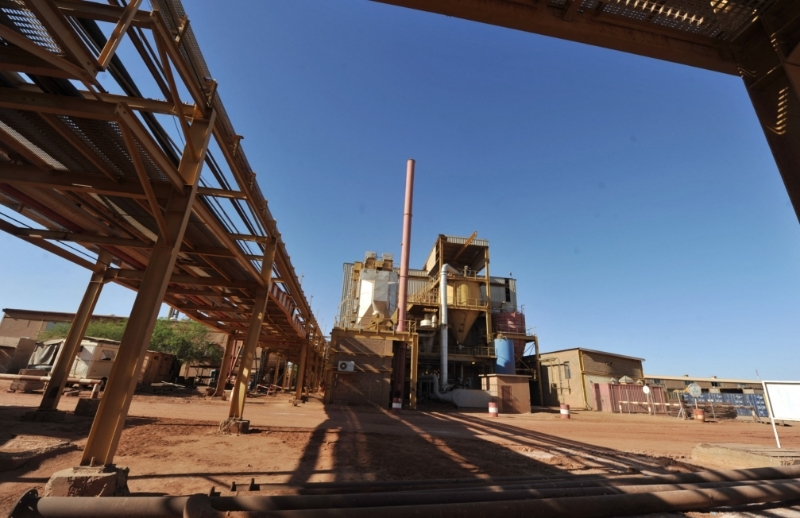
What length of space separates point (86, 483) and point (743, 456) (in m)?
10.5

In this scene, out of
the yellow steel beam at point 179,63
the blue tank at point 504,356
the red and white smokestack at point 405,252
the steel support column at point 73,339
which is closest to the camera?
the yellow steel beam at point 179,63

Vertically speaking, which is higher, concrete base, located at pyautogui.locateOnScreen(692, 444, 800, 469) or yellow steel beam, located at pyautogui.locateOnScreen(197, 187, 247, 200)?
yellow steel beam, located at pyautogui.locateOnScreen(197, 187, 247, 200)

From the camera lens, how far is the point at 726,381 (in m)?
45.9

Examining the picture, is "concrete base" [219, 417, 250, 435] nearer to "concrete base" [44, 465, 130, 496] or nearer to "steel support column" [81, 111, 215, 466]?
"steel support column" [81, 111, 215, 466]

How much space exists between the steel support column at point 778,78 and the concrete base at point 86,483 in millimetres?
7759

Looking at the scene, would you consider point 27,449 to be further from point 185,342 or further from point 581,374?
point 581,374

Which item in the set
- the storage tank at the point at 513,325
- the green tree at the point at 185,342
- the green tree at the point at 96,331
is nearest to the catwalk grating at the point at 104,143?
the green tree at the point at 185,342

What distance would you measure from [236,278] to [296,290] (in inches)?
173

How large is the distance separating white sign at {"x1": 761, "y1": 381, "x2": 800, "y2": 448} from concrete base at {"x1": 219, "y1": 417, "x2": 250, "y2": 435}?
12.6 meters

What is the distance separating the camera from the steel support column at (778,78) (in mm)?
3279

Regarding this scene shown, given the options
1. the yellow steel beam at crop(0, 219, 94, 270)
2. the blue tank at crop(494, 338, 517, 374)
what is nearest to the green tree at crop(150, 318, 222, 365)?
the yellow steel beam at crop(0, 219, 94, 270)

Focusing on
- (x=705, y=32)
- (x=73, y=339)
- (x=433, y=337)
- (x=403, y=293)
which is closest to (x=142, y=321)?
(x=73, y=339)

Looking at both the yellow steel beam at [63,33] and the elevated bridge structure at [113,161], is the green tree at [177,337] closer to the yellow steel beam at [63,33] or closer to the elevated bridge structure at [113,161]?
the elevated bridge structure at [113,161]

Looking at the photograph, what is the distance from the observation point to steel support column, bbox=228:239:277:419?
30.2ft
